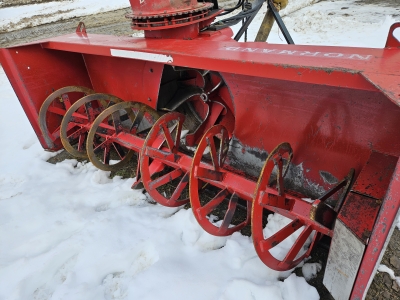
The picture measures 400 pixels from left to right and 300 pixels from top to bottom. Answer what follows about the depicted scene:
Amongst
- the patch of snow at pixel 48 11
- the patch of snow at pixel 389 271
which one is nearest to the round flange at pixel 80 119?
the patch of snow at pixel 389 271

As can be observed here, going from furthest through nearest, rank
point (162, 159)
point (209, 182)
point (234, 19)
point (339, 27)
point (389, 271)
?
1. point (339, 27)
2. point (234, 19)
3. point (162, 159)
4. point (209, 182)
5. point (389, 271)

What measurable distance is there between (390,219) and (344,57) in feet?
2.37

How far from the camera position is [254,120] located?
86.7 inches

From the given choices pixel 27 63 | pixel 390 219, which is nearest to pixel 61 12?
pixel 27 63

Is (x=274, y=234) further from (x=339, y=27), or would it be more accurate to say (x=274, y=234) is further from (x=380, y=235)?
(x=339, y=27)

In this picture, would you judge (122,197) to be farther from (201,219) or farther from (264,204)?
(264,204)

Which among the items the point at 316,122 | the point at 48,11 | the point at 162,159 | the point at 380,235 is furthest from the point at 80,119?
the point at 48,11

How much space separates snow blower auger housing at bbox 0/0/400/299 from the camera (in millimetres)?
1377

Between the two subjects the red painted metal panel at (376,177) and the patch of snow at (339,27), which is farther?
the patch of snow at (339,27)

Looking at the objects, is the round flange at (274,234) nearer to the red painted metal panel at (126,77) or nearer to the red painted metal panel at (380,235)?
the red painted metal panel at (380,235)

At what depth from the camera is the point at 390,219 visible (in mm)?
1139

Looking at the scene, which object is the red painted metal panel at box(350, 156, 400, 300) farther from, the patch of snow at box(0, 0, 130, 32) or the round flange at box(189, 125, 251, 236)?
the patch of snow at box(0, 0, 130, 32)

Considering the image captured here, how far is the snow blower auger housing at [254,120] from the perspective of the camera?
1377 millimetres

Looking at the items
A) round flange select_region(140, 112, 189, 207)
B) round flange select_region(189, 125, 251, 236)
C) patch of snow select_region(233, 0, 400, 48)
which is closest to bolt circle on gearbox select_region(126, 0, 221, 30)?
round flange select_region(140, 112, 189, 207)
